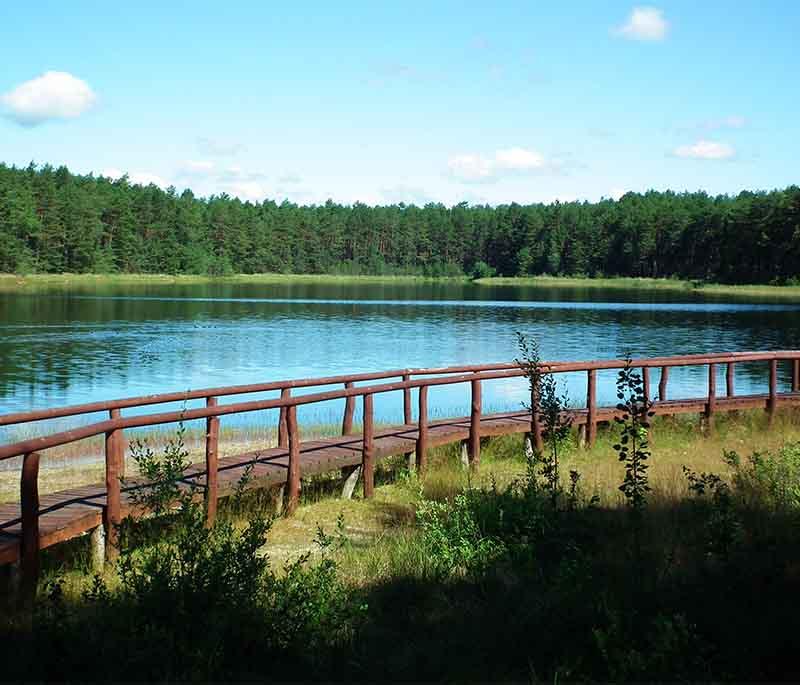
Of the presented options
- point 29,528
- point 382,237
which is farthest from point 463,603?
point 382,237

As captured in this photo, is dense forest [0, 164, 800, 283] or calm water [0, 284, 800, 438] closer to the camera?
calm water [0, 284, 800, 438]

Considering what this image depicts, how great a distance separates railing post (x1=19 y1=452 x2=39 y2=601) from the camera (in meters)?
6.91

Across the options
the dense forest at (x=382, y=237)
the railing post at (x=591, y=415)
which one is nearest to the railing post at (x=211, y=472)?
the railing post at (x=591, y=415)

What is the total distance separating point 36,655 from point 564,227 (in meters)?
158

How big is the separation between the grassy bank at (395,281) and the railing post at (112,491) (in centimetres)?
8581

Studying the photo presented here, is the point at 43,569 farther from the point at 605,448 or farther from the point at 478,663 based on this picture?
the point at 605,448

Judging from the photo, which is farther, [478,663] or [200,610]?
[200,610]

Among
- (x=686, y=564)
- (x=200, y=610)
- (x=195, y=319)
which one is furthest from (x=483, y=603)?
(x=195, y=319)

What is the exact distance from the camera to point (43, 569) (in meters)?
8.31

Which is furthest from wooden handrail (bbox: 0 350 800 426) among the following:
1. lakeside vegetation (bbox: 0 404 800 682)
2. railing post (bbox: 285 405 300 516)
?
lakeside vegetation (bbox: 0 404 800 682)

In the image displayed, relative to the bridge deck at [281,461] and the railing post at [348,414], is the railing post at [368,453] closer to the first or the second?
the bridge deck at [281,461]

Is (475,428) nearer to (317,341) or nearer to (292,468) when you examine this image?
(292,468)

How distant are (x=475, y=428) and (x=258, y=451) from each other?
332 cm

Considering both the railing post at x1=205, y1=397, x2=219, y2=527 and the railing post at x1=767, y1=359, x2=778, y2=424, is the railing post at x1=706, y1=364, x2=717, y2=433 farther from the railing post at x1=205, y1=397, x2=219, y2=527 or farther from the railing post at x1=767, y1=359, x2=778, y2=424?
the railing post at x1=205, y1=397, x2=219, y2=527
